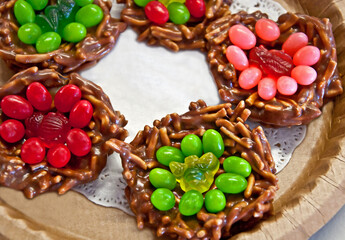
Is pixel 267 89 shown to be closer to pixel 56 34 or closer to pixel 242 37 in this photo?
pixel 242 37

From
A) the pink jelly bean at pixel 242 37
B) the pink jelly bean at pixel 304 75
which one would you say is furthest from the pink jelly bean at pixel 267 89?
the pink jelly bean at pixel 242 37

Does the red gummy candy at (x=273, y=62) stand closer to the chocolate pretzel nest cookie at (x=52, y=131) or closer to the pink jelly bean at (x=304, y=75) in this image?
the pink jelly bean at (x=304, y=75)

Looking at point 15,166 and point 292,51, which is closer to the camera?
point 15,166

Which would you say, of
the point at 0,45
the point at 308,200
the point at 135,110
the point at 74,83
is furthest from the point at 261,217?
the point at 0,45

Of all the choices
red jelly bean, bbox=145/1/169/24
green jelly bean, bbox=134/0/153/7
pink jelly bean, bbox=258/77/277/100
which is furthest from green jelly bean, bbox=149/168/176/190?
green jelly bean, bbox=134/0/153/7

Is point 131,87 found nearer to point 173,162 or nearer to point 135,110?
point 135,110
